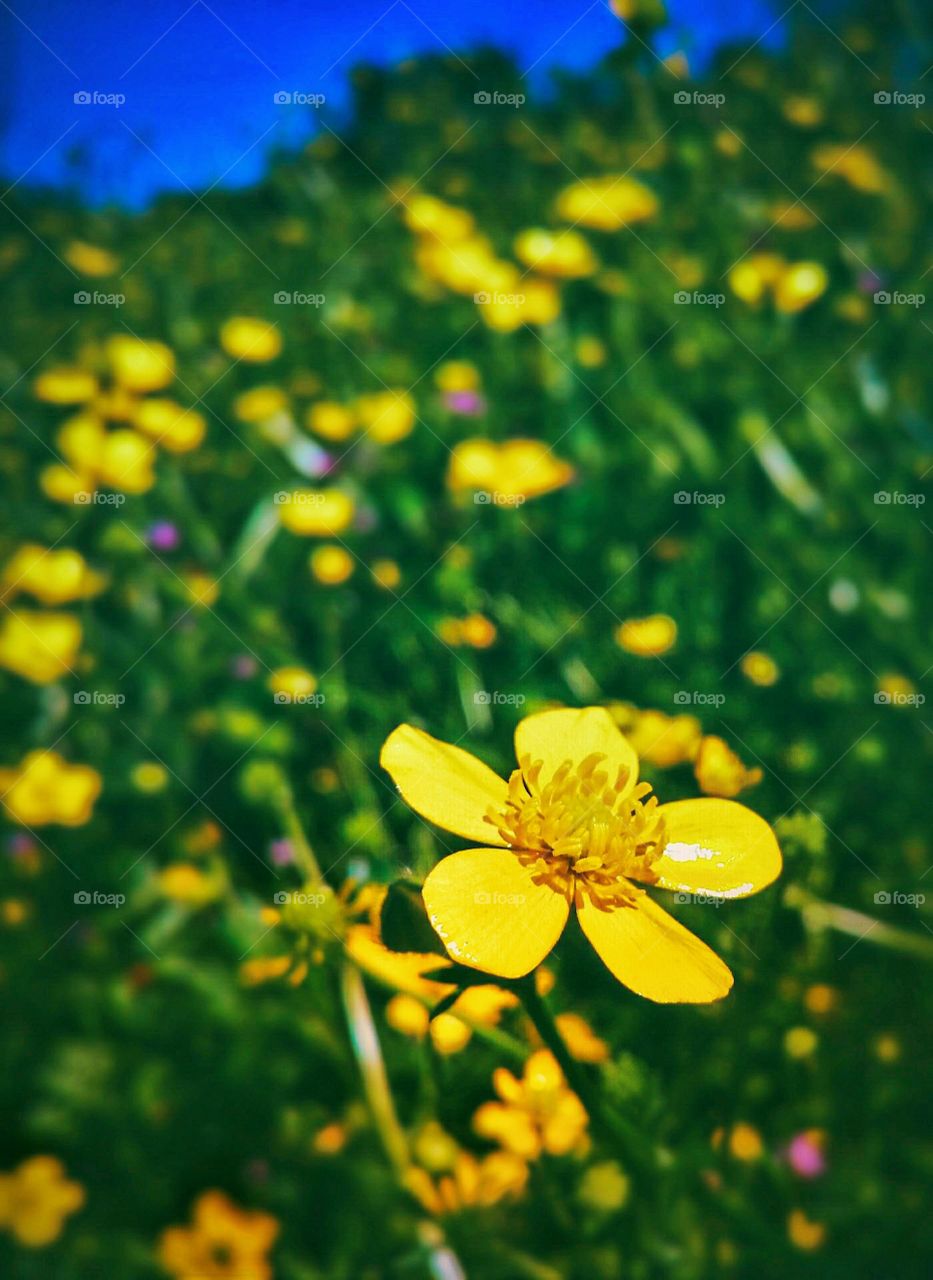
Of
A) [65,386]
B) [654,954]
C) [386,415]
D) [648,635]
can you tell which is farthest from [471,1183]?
[65,386]

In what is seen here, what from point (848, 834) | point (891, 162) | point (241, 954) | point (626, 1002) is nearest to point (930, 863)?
point (848, 834)

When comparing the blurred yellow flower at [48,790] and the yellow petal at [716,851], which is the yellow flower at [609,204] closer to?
the blurred yellow flower at [48,790]

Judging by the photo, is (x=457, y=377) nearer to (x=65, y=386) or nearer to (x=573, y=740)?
(x=65, y=386)

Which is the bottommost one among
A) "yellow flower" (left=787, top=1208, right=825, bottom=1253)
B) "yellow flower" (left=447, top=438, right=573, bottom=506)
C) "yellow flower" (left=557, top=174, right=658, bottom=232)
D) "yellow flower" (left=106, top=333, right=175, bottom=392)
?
"yellow flower" (left=787, top=1208, right=825, bottom=1253)

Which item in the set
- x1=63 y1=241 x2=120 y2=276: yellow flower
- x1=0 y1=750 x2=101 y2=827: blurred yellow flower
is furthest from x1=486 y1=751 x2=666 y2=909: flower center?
x1=63 y1=241 x2=120 y2=276: yellow flower

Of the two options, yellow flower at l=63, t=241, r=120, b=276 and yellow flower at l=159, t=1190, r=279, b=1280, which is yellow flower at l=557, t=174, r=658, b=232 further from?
yellow flower at l=159, t=1190, r=279, b=1280

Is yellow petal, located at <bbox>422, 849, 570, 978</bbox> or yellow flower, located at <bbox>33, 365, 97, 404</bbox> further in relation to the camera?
yellow flower, located at <bbox>33, 365, 97, 404</bbox>
